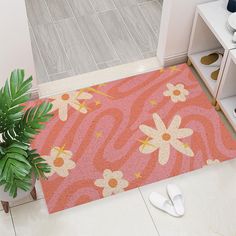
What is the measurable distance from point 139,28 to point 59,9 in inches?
26.3

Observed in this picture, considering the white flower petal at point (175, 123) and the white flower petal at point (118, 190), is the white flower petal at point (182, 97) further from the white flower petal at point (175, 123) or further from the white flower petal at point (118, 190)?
the white flower petal at point (118, 190)

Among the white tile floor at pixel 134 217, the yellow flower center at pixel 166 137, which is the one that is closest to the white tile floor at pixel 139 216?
the white tile floor at pixel 134 217

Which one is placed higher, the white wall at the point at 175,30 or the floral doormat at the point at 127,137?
the white wall at the point at 175,30

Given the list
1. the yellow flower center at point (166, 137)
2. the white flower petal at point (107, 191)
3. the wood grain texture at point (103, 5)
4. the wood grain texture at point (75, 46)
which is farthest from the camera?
the wood grain texture at point (103, 5)

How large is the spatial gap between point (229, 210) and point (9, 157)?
1.32 meters

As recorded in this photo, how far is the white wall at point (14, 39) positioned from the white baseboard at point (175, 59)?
97 cm

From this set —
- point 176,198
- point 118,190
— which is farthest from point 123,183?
point 176,198

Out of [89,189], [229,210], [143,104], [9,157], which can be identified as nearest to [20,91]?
[9,157]

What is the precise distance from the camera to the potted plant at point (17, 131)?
232 cm

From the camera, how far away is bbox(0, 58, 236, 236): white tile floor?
280 cm

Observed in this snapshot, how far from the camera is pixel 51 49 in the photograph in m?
3.69

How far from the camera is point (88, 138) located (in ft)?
10.4

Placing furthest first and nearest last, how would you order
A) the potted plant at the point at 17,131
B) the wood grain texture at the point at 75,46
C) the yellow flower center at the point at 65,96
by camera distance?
the wood grain texture at the point at 75,46 → the yellow flower center at the point at 65,96 → the potted plant at the point at 17,131

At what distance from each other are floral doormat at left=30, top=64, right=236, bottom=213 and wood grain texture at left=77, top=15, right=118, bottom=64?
0.94ft
